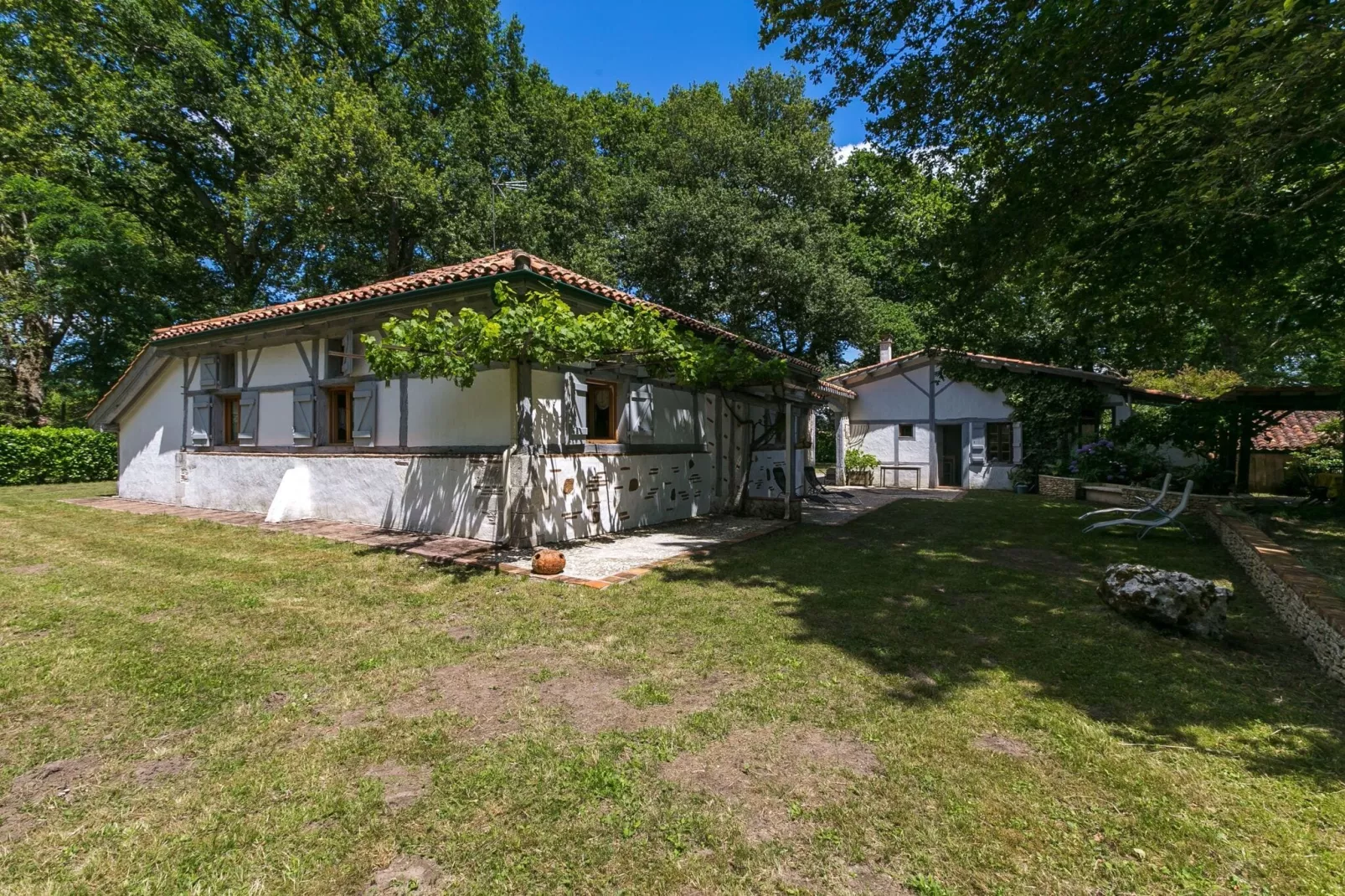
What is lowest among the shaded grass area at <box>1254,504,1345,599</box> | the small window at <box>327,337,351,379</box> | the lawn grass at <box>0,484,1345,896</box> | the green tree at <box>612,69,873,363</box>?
the lawn grass at <box>0,484,1345,896</box>

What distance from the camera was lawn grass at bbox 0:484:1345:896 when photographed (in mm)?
1990

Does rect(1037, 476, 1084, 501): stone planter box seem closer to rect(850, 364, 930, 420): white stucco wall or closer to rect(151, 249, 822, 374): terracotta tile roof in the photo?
rect(850, 364, 930, 420): white stucco wall

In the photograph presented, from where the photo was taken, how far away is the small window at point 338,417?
31.0 ft

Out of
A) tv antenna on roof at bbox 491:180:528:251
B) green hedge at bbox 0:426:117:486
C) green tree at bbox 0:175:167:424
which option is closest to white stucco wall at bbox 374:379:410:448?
tv antenna on roof at bbox 491:180:528:251

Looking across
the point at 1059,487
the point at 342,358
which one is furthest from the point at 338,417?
the point at 1059,487

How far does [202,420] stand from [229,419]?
0.55m

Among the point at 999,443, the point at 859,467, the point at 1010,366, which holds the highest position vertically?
the point at 1010,366

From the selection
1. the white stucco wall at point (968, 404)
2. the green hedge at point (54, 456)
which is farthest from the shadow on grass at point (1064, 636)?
the green hedge at point (54, 456)

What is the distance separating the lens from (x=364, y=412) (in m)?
8.79

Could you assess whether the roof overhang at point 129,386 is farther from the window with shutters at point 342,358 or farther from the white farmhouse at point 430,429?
the window with shutters at point 342,358

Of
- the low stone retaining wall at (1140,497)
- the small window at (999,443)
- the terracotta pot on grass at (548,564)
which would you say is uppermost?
the small window at (999,443)

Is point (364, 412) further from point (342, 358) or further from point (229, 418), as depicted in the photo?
point (229, 418)

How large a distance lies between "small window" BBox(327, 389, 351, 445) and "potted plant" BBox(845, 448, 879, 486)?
14.6 meters

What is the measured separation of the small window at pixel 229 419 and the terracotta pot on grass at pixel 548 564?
903cm
